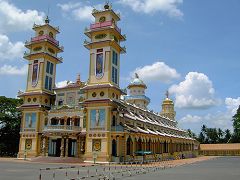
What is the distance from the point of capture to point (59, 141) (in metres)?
54.2

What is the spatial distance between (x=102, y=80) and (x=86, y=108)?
207 inches

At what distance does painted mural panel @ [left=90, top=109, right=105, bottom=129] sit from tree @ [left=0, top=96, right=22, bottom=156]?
22093mm

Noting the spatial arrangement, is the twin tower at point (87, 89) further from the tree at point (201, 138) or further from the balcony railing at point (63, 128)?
the tree at point (201, 138)

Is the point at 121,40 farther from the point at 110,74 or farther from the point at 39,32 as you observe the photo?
the point at 39,32

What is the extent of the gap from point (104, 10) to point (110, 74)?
11.8 metres

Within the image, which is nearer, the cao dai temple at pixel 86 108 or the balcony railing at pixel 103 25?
the cao dai temple at pixel 86 108

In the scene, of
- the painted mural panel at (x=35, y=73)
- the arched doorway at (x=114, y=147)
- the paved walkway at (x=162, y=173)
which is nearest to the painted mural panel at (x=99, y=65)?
the arched doorway at (x=114, y=147)

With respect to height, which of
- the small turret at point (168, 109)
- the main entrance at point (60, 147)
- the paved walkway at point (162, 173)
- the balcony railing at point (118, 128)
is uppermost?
the small turret at point (168, 109)

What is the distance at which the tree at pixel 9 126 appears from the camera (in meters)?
63.0

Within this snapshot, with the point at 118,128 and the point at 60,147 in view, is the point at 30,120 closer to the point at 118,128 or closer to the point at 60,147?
the point at 60,147

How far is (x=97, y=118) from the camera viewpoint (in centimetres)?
4816

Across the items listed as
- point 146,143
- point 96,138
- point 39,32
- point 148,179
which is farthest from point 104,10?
point 148,179

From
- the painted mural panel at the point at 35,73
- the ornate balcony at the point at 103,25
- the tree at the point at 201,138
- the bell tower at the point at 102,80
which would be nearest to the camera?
the bell tower at the point at 102,80

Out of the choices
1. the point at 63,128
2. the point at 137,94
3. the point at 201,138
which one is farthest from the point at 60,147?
the point at 201,138
